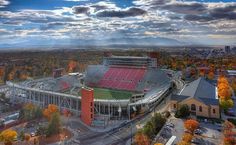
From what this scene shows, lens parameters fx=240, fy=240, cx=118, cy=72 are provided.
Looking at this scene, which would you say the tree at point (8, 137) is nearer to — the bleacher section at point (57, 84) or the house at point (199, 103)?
the house at point (199, 103)

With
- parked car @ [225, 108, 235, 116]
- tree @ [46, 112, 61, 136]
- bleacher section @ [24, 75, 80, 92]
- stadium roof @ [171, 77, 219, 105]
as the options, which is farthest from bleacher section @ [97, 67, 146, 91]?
tree @ [46, 112, 61, 136]

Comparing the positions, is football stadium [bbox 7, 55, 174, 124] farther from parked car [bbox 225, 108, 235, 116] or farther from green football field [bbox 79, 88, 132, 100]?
parked car [bbox 225, 108, 235, 116]

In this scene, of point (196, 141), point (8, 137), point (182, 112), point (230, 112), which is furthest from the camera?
point (230, 112)

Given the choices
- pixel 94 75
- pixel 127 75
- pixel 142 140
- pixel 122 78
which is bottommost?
pixel 142 140

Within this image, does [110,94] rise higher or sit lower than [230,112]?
higher

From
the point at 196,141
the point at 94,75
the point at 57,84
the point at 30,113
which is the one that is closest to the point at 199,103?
the point at 196,141

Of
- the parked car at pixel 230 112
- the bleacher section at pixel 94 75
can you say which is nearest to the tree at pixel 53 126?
the parked car at pixel 230 112

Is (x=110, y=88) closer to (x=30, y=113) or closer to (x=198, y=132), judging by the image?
(x=30, y=113)

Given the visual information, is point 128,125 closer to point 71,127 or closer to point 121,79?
point 71,127
